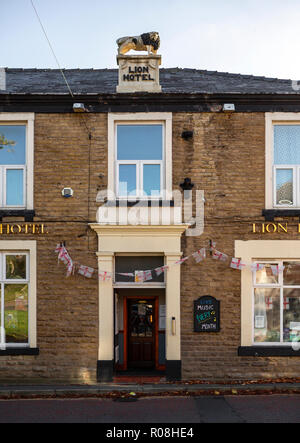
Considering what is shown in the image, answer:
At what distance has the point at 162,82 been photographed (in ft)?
40.8

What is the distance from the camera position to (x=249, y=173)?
10992 millimetres

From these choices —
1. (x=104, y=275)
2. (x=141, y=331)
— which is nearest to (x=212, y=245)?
(x=104, y=275)

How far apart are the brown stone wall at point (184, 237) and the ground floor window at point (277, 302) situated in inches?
21.5

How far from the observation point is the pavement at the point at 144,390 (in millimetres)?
9898

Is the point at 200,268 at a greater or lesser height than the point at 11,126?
lesser

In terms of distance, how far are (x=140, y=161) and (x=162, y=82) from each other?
8.82 feet

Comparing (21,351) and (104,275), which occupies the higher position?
(104,275)

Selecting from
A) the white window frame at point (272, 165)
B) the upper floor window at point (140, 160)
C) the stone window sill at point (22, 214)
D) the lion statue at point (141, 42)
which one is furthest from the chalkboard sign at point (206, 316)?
the lion statue at point (141, 42)

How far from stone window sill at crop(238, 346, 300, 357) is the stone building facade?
0.02m

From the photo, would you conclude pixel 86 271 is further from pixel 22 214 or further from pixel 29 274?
pixel 22 214
